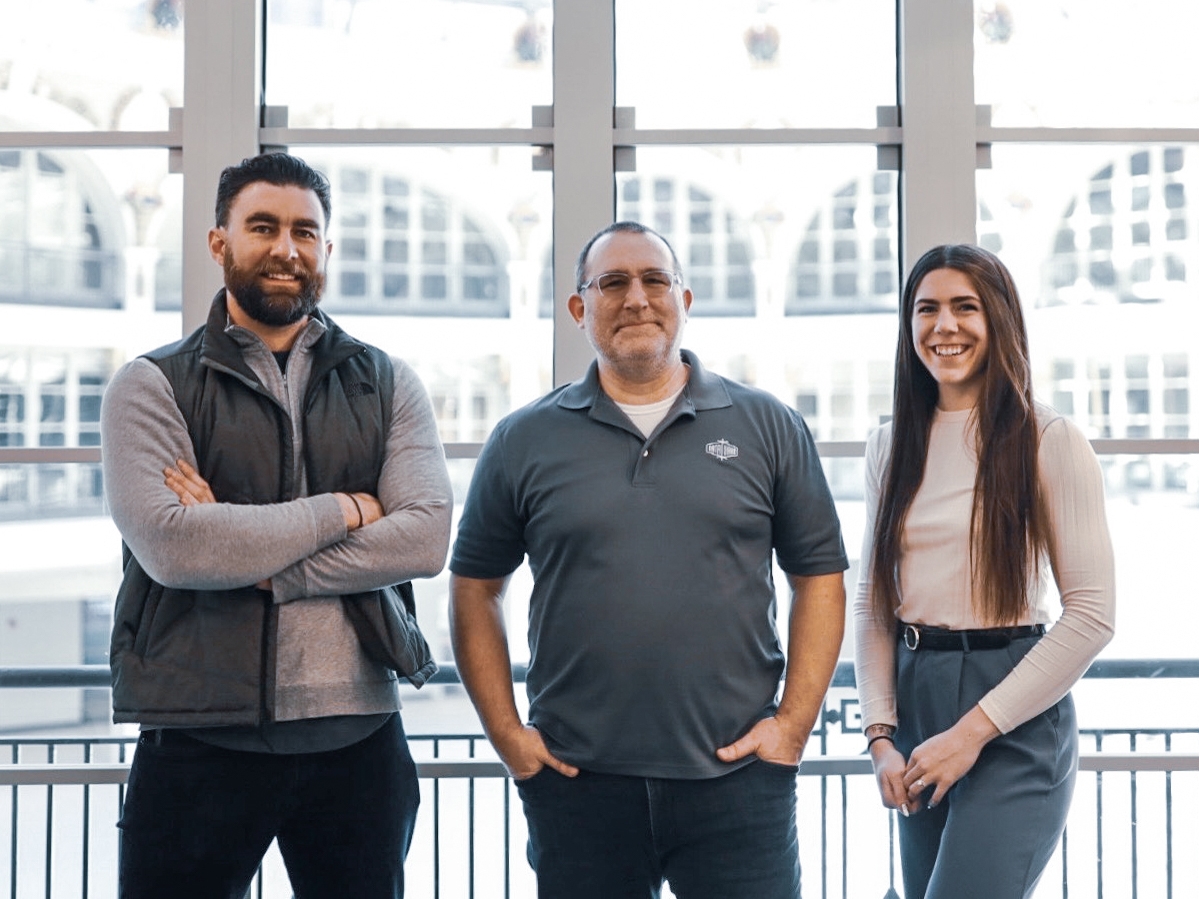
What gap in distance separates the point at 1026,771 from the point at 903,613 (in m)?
0.34

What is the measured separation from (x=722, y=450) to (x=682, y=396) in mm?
141

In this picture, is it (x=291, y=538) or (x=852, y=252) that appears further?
(x=852, y=252)

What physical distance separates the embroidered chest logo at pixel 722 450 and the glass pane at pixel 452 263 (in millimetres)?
741

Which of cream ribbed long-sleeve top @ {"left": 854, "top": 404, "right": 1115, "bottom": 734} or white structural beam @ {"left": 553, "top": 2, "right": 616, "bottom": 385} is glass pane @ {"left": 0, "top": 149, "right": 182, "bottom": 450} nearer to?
white structural beam @ {"left": 553, "top": 2, "right": 616, "bottom": 385}

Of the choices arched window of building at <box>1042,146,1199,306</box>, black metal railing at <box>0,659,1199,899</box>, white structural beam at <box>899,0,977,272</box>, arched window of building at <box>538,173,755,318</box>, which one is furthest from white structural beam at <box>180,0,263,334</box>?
arched window of building at <box>1042,146,1199,306</box>

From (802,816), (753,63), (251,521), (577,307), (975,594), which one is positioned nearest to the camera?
(251,521)

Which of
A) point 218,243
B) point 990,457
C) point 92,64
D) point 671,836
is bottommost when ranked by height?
point 671,836

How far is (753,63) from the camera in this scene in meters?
2.73

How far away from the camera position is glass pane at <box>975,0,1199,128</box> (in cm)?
270

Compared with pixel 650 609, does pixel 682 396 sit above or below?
above

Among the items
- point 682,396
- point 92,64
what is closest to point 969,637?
point 682,396

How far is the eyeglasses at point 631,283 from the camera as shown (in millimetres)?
2123

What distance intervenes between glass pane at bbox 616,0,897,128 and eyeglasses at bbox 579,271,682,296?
2.40ft

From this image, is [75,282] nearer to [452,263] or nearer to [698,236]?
[452,263]
